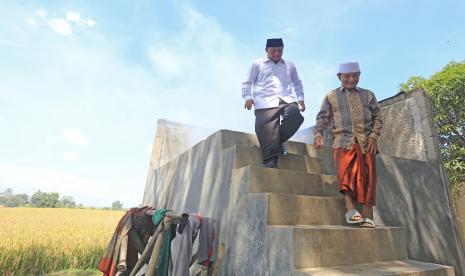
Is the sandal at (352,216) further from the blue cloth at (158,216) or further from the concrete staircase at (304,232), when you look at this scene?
the blue cloth at (158,216)

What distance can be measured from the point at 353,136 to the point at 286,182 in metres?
0.85

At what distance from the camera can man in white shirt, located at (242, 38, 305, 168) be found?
3.53m

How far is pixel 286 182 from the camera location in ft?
10.6

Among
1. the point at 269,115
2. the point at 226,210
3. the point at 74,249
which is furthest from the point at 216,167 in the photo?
the point at 74,249

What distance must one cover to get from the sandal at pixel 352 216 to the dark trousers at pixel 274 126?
3.24 ft

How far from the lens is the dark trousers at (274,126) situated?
3480mm

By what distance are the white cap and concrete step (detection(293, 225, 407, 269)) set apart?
5.35 ft

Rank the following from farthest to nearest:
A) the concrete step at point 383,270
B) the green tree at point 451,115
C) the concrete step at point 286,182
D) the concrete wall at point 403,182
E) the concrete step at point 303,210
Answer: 1. the green tree at point 451,115
2. the concrete wall at point 403,182
3. the concrete step at point 286,182
4. the concrete step at point 303,210
5. the concrete step at point 383,270

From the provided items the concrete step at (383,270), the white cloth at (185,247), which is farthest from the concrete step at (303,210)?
the white cloth at (185,247)

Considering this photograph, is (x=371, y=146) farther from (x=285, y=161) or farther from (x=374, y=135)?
(x=285, y=161)

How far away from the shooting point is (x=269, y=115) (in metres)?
3.62

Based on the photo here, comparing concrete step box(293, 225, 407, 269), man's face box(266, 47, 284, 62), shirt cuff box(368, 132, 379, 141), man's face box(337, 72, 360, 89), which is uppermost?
man's face box(266, 47, 284, 62)

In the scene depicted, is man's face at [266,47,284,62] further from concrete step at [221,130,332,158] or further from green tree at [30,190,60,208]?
green tree at [30,190,60,208]

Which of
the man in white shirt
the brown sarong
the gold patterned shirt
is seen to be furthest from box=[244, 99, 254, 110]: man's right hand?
the brown sarong
